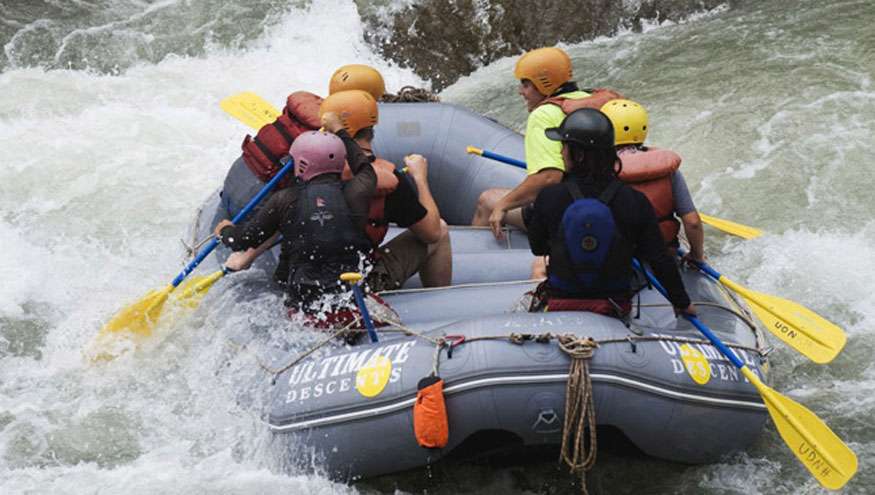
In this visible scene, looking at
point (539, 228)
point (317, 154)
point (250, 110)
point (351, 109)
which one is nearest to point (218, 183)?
point (250, 110)

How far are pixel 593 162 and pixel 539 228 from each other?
1.07ft

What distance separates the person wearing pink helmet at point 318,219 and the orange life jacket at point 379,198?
0.09 metres

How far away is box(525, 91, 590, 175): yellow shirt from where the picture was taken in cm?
552

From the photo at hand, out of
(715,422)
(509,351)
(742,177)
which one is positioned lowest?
(742,177)

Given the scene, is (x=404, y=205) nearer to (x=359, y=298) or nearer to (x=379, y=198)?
(x=379, y=198)

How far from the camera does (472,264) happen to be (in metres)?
5.72

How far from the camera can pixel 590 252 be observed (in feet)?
14.6

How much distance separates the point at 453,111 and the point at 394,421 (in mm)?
2623

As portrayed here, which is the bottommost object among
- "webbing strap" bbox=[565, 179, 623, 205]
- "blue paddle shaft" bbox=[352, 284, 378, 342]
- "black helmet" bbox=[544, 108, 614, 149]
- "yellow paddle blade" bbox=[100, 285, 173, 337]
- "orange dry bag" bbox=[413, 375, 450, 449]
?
"yellow paddle blade" bbox=[100, 285, 173, 337]

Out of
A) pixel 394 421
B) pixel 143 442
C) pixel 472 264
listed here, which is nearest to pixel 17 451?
pixel 143 442

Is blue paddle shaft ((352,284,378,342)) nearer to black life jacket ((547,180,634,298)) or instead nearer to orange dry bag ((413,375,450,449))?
orange dry bag ((413,375,450,449))

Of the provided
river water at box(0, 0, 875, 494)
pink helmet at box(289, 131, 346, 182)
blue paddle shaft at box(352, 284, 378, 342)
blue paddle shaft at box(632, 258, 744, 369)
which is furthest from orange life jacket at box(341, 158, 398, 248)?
blue paddle shaft at box(632, 258, 744, 369)

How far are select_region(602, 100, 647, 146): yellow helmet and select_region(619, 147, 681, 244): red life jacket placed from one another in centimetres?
5

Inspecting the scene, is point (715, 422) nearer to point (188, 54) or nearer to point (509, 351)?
point (509, 351)
